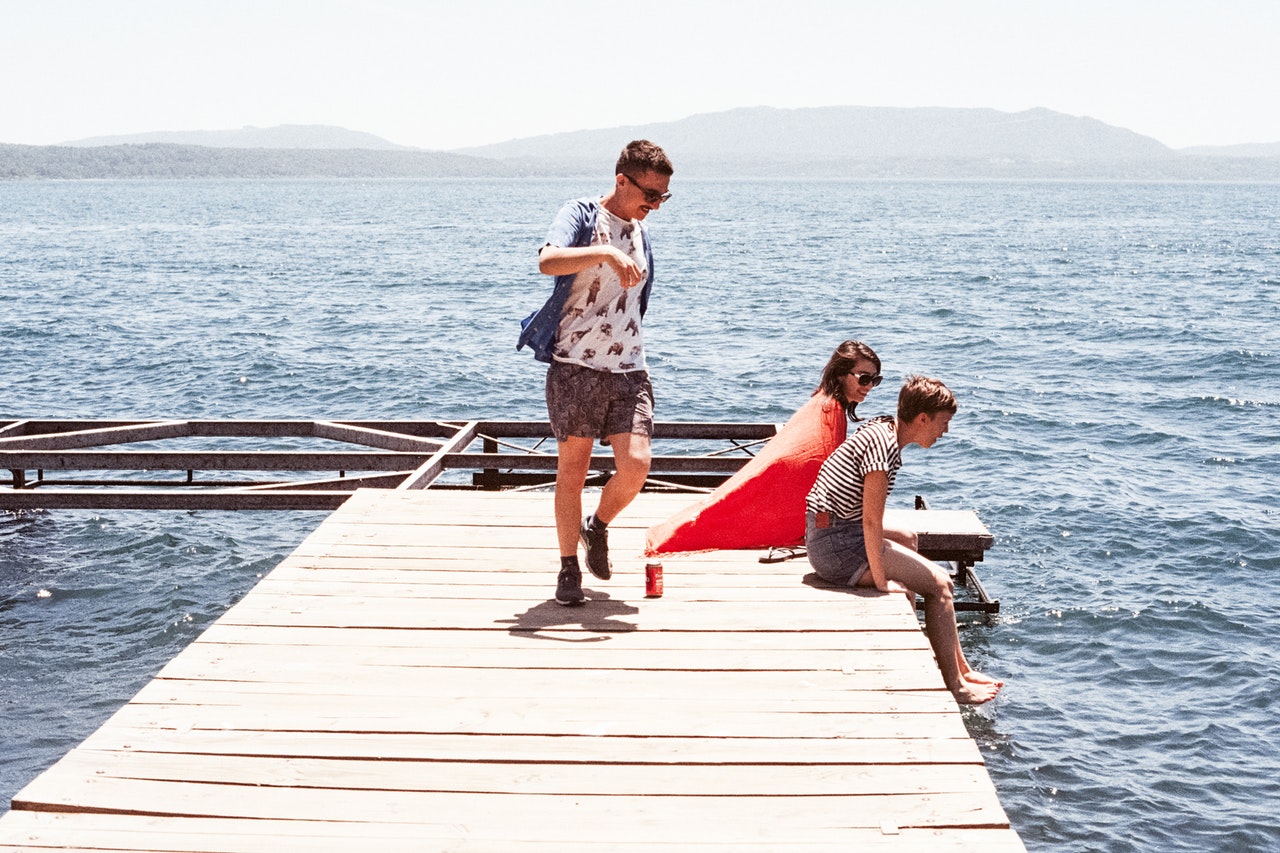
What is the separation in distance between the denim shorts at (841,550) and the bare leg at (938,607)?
4.4 inches

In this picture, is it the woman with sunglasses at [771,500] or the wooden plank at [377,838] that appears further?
the woman with sunglasses at [771,500]

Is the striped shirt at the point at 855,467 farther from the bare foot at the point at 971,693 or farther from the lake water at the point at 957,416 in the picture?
the lake water at the point at 957,416

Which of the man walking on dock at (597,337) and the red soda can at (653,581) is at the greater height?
the man walking on dock at (597,337)

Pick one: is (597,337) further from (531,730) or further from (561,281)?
(531,730)

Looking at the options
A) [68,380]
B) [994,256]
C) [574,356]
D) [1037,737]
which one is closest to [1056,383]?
[1037,737]

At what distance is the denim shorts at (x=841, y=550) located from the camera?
660cm

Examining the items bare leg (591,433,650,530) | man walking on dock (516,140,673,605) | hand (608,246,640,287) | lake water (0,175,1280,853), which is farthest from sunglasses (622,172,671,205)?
lake water (0,175,1280,853)

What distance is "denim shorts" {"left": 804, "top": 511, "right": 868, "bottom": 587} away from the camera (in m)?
6.60

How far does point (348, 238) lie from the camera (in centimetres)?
9125

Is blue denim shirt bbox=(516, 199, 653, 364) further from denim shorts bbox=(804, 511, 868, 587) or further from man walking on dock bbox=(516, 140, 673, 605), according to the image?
denim shorts bbox=(804, 511, 868, 587)

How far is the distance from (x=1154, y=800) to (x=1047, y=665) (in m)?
2.67

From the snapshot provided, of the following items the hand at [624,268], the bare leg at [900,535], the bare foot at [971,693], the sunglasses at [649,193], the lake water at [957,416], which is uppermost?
the sunglasses at [649,193]

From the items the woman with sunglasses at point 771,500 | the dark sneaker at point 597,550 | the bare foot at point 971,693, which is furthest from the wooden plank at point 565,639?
the woman with sunglasses at point 771,500

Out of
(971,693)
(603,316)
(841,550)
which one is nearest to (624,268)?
(603,316)
